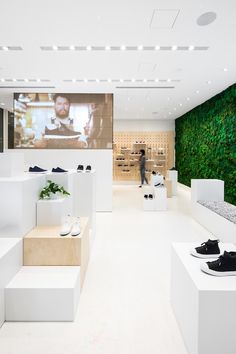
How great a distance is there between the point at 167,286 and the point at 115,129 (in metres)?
12.1

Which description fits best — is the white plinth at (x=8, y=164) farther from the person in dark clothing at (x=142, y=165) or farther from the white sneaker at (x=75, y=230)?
the person in dark clothing at (x=142, y=165)

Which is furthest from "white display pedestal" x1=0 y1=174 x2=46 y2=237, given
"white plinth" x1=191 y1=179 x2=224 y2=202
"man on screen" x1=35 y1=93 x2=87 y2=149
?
"man on screen" x1=35 y1=93 x2=87 y2=149

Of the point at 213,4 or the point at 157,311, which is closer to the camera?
the point at 157,311

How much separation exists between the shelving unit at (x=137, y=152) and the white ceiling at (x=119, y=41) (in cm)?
644

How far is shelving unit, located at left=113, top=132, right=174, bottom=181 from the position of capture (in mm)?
14805

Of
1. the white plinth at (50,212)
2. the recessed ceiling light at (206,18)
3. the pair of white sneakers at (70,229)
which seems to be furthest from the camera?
the recessed ceiling light at (206,18)

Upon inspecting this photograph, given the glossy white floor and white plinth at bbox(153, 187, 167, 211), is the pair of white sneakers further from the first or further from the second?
white plinth at bbox(153, 187, 167, 211)

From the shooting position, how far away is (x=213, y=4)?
3.59 metres

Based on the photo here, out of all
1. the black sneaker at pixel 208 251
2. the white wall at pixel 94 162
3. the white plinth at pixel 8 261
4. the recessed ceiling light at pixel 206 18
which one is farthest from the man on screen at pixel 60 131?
the black sneaker at pixel 208 251

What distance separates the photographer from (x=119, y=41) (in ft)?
15.5

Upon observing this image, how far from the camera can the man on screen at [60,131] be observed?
849 cm

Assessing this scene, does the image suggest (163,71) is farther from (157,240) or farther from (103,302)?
(103,302)

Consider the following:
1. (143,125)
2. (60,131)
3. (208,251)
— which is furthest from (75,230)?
(143,125)

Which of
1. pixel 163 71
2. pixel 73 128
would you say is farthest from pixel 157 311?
pixel 73 128
